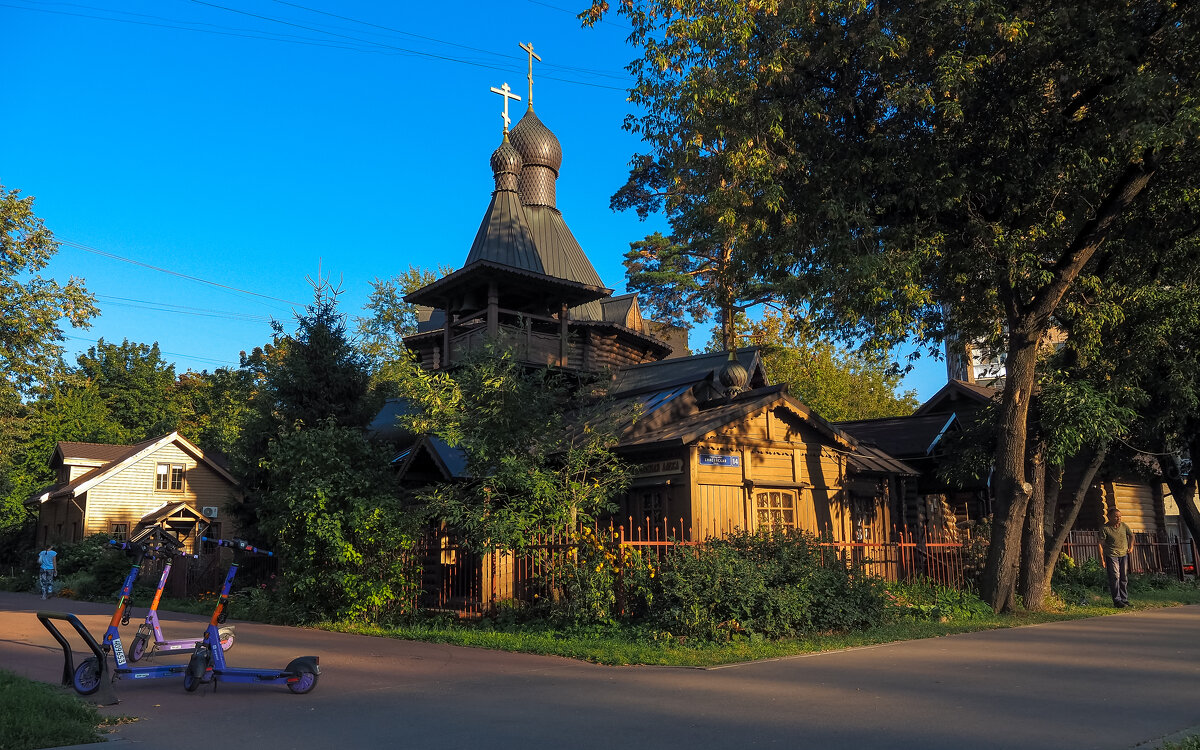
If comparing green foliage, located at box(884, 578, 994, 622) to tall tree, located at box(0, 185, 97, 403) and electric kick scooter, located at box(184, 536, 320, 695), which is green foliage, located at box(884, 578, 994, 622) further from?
tall tree, located at box(0, 185, 97, 403)

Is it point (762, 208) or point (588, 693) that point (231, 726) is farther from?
point (762, 208)

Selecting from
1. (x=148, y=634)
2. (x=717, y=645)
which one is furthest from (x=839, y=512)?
(x=148, y=634)

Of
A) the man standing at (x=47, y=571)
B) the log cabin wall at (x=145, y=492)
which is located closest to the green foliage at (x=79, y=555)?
the man standing at (x=47, y=571)

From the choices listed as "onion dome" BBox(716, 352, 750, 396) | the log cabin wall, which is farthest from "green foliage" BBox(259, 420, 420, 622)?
the log cabin wall

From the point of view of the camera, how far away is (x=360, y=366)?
953 inches

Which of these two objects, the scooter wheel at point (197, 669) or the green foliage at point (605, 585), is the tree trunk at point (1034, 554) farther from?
the scooter wheel at point (197, 669)

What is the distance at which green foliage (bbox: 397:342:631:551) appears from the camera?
14281 millimetres

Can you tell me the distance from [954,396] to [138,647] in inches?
1044

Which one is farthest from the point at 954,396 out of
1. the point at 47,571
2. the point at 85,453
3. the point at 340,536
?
the point at 85,453

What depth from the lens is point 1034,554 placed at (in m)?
16.9

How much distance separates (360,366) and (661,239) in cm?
2435

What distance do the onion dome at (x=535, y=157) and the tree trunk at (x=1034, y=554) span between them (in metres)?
23.9

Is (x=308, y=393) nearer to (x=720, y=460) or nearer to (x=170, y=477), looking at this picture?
(x=720, y=460)

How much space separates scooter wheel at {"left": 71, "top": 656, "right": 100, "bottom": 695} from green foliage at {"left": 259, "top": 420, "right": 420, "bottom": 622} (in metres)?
6.98
